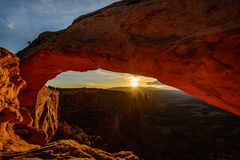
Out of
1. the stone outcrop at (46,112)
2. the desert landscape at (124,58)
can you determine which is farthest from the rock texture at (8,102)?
the stone outcrop at (46,112)

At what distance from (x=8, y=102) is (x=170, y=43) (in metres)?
5.52

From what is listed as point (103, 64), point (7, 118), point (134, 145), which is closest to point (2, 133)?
point (7, 118)

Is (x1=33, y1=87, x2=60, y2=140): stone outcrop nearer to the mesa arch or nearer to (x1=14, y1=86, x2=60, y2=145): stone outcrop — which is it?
(x1=14, y1=86, x2=60, y2=145): stone outcrop

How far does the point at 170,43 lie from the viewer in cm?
544

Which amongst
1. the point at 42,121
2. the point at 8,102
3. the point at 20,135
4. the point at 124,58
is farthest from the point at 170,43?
the point at 42,121

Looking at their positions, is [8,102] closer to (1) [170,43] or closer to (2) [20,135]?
(2) [20,135]

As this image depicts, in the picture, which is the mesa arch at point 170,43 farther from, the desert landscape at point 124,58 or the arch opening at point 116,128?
the arch opening at point 116,128

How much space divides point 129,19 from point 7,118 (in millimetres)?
4839

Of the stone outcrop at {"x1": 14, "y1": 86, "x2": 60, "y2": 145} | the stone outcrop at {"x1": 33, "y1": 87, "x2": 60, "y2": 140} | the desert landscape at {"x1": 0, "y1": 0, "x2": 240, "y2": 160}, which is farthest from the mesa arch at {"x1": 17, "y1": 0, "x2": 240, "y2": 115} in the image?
the stone outcrop at {"x1": 33, "y1": 87, "x2": 60, "y2": 140}

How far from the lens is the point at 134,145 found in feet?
66.8

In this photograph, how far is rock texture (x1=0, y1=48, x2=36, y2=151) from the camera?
6641 mm

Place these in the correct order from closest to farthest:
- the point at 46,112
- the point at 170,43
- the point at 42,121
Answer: the point at 170,43, the point at 42,121, the point at 46,112

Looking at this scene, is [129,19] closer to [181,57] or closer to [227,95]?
[181,57]

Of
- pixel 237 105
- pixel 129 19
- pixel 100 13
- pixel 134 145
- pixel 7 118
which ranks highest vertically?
pixel 100 13
